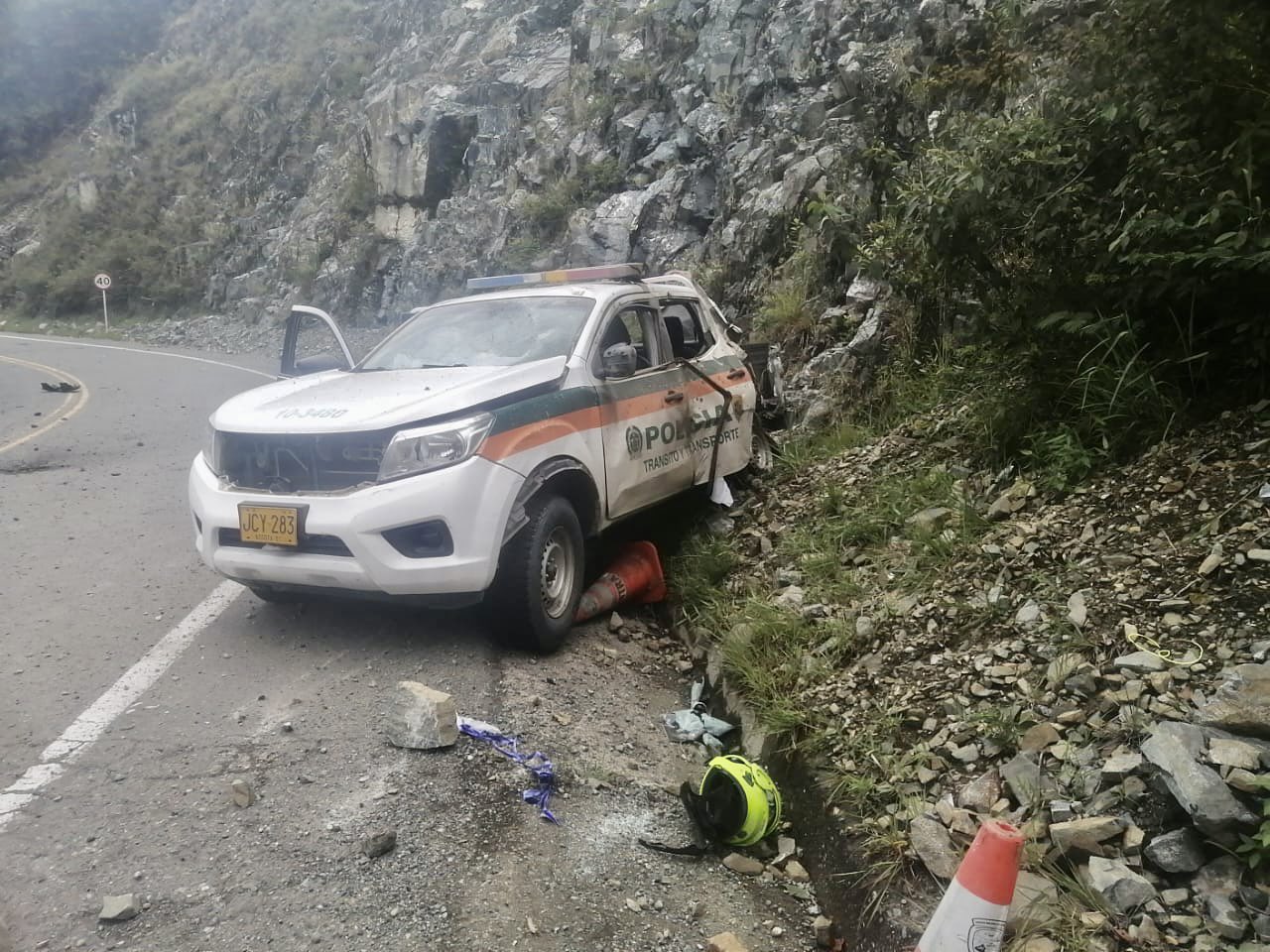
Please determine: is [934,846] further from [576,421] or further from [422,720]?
[576,421]

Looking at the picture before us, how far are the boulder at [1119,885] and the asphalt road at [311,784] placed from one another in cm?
92

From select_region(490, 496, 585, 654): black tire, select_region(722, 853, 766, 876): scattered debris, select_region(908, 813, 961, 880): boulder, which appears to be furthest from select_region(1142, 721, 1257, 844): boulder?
select_region(490, 496, 585, 654): black tire

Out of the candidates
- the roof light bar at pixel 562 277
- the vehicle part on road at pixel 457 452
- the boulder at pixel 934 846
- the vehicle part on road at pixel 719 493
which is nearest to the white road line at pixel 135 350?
the roof light bar at pixel 562 277

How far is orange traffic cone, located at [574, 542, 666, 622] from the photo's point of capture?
5.30 meters

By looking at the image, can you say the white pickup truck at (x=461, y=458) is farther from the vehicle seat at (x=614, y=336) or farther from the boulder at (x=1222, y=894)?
the boulder at (x=1222, y=894)

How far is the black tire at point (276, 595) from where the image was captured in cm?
489

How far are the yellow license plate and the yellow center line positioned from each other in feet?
21.5

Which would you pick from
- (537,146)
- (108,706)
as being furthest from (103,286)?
(108,706)

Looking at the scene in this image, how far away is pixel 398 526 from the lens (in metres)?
4.11

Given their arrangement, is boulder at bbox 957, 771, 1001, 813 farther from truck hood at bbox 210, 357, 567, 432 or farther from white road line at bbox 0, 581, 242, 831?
white road line at bbox 0, 581, 242, 831

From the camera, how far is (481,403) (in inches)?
173

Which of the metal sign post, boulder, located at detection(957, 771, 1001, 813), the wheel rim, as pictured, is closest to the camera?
boulder, located at detection(957, 771, 1001, 813)

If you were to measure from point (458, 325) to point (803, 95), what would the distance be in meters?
9.24

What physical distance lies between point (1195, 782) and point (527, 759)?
2273mm
